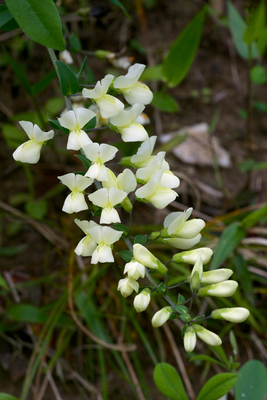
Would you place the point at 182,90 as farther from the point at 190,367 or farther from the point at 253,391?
the point at 253,391

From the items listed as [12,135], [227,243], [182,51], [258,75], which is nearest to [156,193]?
[227,243]

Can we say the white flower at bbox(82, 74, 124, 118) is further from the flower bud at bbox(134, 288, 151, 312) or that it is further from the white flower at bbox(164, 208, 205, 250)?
the flower bud at bbox(134, 288, 151, 312)

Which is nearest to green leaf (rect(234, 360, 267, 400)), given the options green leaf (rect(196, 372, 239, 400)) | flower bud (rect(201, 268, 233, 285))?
green leaf (rect(196, 372, 239, 400))

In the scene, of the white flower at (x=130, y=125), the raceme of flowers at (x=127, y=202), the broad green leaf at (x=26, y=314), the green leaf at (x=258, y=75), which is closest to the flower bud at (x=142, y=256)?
the raceme of flowers at (x=127, y=202)

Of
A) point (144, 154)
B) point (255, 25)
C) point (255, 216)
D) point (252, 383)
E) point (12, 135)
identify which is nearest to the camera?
point (144, 154)

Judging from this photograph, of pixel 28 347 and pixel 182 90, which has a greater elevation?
pixel 182 90

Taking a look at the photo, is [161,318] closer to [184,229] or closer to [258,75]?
[184,229]

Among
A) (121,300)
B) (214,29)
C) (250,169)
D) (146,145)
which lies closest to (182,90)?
(214,29)
